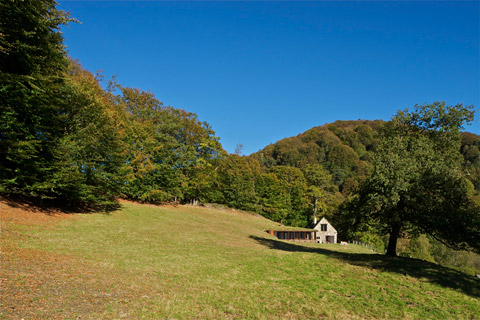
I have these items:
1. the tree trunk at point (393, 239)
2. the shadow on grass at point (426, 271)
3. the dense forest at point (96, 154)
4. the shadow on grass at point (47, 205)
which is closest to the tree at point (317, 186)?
the dense forest at point (96, 154)

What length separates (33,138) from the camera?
57.0ft

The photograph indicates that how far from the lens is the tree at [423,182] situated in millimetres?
15023

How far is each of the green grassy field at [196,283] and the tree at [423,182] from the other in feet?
8.47

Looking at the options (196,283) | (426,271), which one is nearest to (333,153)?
(426,271)

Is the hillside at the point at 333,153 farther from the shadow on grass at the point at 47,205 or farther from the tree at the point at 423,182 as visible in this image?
the shadow on grass at the point at 47,205

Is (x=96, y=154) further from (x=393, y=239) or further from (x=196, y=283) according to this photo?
(x=393, y=239)

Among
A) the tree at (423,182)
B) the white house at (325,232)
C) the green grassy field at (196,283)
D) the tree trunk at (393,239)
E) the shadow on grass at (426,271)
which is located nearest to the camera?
the green grassy field at (196,283)

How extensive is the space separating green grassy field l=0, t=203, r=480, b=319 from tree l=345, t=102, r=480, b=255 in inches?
102

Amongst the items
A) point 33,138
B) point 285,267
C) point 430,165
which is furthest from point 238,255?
point 33,138

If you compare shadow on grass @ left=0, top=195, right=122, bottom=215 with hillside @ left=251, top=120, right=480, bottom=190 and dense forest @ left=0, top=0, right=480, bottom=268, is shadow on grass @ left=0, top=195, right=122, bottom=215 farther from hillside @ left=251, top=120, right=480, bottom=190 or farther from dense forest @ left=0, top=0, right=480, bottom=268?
hillside @ left=251, top=120, right=480, bottom=190

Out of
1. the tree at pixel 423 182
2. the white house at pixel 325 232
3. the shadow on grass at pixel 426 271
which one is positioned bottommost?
the white house at pixel 325 232

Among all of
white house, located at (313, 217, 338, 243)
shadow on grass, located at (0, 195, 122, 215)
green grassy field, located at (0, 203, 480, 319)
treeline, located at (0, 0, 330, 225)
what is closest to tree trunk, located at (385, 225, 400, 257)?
green grassy field, located at (0, 203, 480, 319)

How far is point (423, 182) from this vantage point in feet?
51.6

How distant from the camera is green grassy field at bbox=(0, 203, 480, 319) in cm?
830
